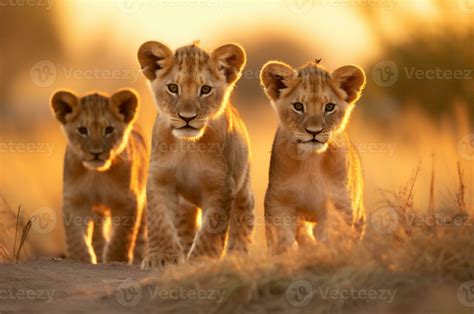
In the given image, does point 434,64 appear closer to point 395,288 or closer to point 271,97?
point 271,97

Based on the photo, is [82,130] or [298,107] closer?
[298,107]

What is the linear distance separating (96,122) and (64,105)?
43cm

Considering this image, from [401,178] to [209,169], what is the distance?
1943mm

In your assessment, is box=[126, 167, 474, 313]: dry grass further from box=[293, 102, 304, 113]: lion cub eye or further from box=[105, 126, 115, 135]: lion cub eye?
box=[105, 126, 115, 135]: lion cub eye

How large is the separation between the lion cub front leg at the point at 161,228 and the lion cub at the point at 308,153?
0.68 metres

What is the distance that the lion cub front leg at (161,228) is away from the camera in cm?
784

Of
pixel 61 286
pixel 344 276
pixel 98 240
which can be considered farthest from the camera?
pixel 98 240

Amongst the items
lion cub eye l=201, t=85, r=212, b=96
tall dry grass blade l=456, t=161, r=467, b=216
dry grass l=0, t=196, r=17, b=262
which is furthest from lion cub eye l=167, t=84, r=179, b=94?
dry grass l=0, t=196, r=17, b=262

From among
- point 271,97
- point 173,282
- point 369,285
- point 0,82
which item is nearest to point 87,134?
point 271,97

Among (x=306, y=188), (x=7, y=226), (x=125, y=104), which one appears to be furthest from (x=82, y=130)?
(x=306, y=188)

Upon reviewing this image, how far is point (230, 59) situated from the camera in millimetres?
8312

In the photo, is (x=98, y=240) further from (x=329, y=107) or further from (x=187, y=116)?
(x=329, y=107)

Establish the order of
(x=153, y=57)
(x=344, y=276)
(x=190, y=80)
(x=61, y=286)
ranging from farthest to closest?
(x=153, y=57) → (x=190, y=80) → (x=61, y=286) → (x=344, y=276)

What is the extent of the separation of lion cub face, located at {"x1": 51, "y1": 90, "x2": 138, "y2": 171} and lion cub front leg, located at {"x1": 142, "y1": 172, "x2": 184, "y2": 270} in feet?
5.71
